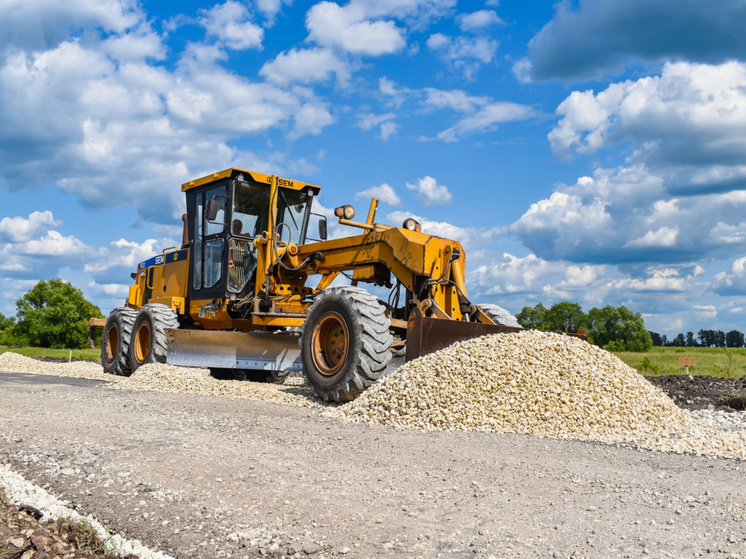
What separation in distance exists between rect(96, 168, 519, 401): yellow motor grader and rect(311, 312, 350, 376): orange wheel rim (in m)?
0.01

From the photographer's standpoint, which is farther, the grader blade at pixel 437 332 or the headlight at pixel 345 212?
the headlight at pixel 345 212

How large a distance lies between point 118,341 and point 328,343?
22.8 ft

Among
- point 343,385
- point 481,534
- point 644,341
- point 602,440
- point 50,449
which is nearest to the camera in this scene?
point 481,534

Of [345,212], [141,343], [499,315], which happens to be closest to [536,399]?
[499,315]

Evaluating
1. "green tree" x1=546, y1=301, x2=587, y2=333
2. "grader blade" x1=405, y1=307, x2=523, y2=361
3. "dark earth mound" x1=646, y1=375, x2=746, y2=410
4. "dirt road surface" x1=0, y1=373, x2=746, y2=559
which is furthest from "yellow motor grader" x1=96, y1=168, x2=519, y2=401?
"green tree" x1=546, y1=301, x2=587, y2=333

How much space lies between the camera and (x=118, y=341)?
13.7 m

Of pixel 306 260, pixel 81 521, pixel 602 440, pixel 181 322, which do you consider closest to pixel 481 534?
pixel 81 521

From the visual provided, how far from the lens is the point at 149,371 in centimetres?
1083

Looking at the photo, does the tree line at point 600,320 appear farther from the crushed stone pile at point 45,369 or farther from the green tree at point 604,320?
the crushed stone pile at point 45,369

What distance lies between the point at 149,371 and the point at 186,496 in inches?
300

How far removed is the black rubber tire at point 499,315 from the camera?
30.0ft

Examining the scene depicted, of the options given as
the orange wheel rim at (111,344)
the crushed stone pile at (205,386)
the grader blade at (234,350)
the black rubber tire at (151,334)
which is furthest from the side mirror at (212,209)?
the orange wheel rim at (111,344)

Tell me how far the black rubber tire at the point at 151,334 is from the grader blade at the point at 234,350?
0.44 m

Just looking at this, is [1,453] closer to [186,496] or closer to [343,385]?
[186,496]
